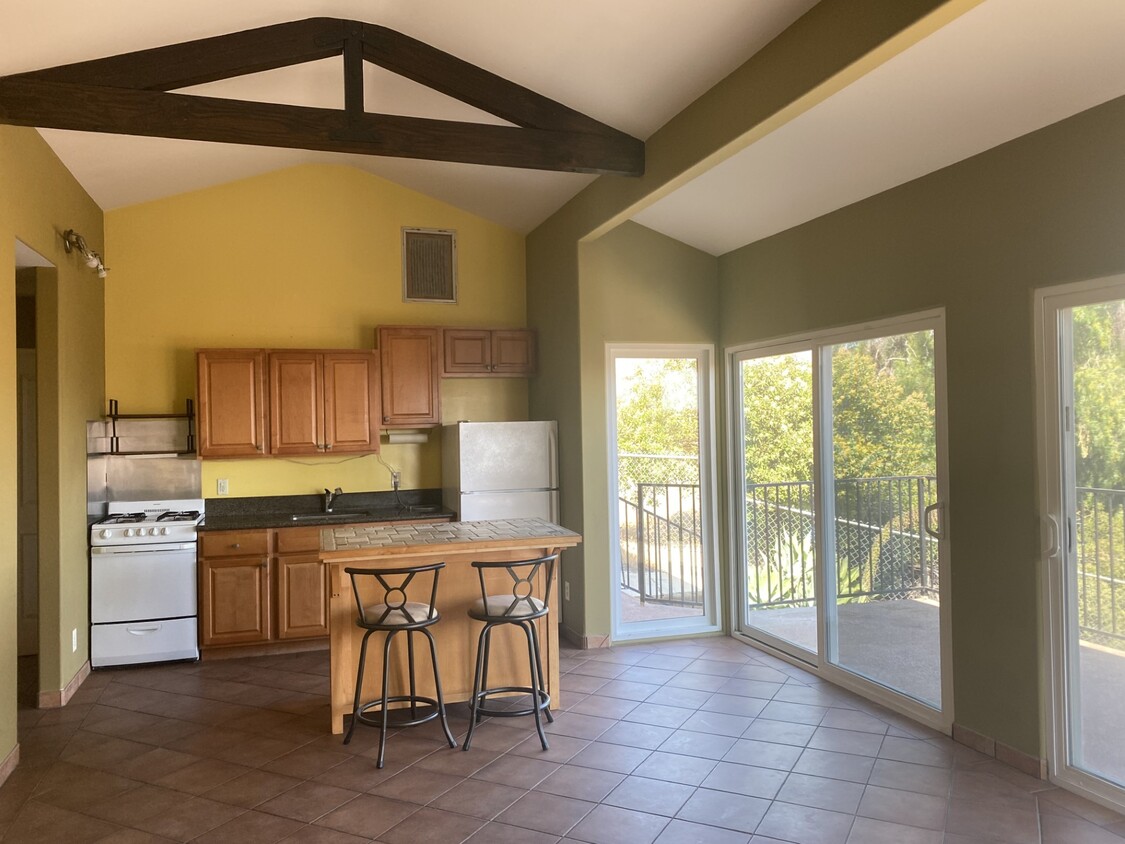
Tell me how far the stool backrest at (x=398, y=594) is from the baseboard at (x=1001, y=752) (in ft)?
8.07

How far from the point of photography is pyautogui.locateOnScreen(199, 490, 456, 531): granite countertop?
209 inches

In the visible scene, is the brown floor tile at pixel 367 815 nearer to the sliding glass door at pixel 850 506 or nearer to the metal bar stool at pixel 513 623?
the metal bar stool at pixel 513 623

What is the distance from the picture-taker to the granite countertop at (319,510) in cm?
532

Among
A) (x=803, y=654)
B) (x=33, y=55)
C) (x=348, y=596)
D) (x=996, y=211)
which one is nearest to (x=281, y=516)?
(x=348, y=596)

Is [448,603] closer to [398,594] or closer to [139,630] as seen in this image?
[398,594]

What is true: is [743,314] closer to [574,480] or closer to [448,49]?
[574,480]

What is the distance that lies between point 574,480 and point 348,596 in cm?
190

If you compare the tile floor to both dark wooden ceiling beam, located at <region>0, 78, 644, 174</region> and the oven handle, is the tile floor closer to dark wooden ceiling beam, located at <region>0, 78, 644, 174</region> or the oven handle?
the oven handle

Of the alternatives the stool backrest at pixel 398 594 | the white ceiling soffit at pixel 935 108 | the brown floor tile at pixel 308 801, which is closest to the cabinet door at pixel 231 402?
the stool backrest at pixel 398 594

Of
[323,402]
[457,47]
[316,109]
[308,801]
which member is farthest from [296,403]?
[308,801]

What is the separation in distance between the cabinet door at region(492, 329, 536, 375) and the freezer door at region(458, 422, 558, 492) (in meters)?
0.68

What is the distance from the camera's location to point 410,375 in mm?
5719

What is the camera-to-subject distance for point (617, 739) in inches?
145

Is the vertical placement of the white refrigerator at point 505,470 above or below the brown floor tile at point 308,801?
above
